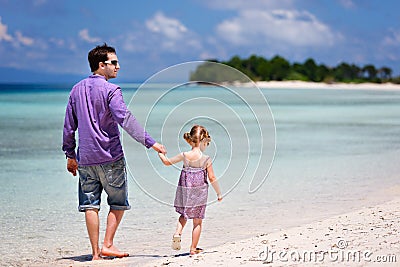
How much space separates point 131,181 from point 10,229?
278 cm

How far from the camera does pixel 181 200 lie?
15.3ft

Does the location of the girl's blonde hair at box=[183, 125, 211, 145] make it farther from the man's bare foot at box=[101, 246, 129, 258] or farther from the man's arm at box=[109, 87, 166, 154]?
the man's bare foot at box=[101, 246, 129, 258]

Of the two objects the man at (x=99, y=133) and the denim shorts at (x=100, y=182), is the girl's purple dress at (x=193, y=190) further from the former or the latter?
the denim shorts at (x=100, y=182)

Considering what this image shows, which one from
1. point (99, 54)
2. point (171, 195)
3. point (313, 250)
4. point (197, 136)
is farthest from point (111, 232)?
point (313, 250)

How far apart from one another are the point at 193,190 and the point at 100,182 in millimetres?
634

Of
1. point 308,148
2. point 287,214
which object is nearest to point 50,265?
point 287,214

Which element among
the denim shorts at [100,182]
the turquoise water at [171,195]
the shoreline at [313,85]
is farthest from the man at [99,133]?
the shoreline at [313,85]

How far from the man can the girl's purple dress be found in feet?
0.96

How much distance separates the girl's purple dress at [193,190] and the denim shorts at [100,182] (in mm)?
399

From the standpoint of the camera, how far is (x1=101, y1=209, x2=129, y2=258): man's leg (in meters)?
4.79

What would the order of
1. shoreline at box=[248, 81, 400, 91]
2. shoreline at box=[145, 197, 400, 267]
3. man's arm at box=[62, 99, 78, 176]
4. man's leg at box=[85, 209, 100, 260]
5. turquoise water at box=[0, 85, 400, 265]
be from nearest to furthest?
shoreline at box=[145, 197, 400, 267] < man's arm at box=[62, 99, 78, 176] < man's leg at box=[85, 209, 100, 260] < turquoise water at box=[0, 85, 400, 265] < shoreline at box=[248, 81, 400, 91]

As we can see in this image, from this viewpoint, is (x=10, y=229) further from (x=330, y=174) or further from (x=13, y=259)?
(x=330, y=174)

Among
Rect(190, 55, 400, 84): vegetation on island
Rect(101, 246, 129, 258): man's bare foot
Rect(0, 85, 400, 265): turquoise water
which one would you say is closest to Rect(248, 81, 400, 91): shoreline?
Rect(190, 55, 400, 84): vegetation on island

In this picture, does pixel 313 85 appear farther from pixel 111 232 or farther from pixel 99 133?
pixel 99 133
